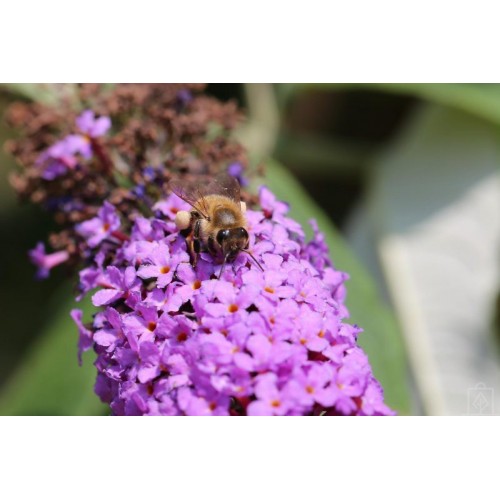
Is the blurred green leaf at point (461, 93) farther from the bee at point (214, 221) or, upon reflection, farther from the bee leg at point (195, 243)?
the bee leg at point (195, 243)

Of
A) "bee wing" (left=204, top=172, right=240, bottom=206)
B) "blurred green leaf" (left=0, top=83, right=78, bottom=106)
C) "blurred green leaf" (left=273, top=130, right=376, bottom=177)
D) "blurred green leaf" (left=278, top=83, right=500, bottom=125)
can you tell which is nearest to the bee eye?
"bee wing" (left=204, top=172, right=240, bottom=206)

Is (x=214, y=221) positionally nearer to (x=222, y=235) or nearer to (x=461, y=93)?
(x=222, y=235)

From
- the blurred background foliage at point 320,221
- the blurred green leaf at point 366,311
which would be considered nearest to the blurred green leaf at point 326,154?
the blurred background foliage at point 320,221

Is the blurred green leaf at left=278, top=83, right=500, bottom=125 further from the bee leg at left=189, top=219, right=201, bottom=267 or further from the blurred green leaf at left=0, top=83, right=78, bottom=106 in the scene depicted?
the bee leg at left=189, top=219, right=201, bottom=267

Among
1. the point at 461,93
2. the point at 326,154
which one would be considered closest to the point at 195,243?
the point at 461,93

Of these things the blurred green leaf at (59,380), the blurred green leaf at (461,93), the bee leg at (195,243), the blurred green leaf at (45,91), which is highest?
the blurred green leaf at (45,91)

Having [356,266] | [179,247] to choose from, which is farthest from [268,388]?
[356,266]
